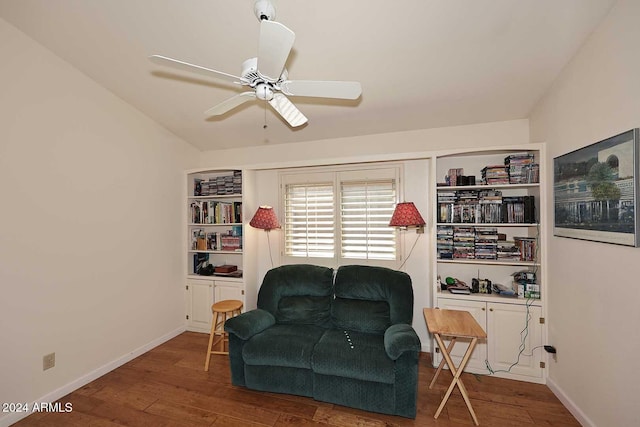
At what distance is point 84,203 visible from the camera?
2471 mm

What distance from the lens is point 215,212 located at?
3.58 meters

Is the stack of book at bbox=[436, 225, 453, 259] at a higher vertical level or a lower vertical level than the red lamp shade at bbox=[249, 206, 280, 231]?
lower

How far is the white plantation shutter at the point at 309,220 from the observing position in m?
3.34

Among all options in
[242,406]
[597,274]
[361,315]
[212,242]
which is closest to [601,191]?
[597,274]

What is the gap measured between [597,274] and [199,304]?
158 inches

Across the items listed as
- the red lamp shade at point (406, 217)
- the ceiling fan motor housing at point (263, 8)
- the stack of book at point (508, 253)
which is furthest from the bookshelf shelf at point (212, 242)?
the stack of book at point (508, 253)

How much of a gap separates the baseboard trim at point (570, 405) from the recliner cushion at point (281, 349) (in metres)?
2.00

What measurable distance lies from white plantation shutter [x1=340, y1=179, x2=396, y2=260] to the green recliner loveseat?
413 millimetres

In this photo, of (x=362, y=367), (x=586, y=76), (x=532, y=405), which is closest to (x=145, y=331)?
(x=362, y=367)

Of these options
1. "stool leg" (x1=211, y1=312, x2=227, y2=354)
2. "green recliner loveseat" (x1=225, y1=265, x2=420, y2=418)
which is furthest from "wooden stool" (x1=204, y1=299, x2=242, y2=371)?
"green recliner loveseat" (x1=225, y1=265, x2=420, y2=418)

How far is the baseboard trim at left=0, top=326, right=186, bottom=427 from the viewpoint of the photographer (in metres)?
1.96

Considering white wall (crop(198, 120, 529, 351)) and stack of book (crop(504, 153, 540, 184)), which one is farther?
white wall (crop(198, 120, 529, 351))

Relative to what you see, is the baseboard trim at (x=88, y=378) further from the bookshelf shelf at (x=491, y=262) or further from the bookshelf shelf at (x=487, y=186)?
the bookshelf shelf at (x=487, y=186)

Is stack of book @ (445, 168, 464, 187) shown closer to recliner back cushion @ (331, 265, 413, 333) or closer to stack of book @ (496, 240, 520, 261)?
stack of book @ (496, 240, 520, 261)
